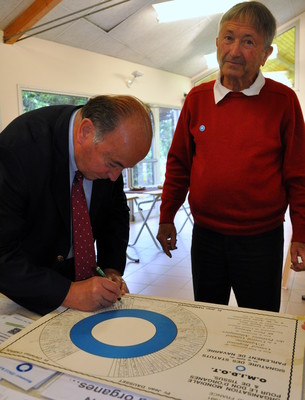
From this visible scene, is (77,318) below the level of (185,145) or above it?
below

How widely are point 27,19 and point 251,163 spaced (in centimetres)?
363

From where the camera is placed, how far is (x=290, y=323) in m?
0.85

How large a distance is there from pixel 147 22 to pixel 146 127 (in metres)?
4.58

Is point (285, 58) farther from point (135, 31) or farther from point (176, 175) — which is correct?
point (176, 175)

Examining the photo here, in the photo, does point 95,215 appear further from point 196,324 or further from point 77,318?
point 196,324

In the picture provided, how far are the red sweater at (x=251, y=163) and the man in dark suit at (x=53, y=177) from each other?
16.6 inches

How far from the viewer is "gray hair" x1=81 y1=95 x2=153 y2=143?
0.89 meters

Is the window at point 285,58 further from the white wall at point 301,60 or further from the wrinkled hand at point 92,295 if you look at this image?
the wrinkled hand at point 92,295

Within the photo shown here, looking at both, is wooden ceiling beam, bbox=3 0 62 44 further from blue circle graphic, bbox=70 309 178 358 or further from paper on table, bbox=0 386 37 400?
paper on table, bbox=0 386 37 400

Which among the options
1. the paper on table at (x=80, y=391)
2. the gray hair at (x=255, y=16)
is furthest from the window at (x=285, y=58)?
the paper on table at (x=80, y=391)

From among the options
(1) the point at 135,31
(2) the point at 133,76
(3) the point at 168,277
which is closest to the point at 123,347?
(3) the point at 168,277

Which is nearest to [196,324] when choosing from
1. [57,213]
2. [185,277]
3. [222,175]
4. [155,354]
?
[155,354]

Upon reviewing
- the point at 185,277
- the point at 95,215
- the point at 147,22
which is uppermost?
the point at 147,22

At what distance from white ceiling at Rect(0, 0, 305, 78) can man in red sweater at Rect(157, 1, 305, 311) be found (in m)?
2.71
